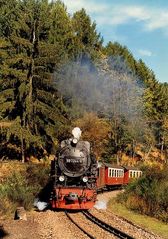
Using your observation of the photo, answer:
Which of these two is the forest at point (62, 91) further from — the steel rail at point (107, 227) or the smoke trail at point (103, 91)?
the steel rail at point (107, 227)

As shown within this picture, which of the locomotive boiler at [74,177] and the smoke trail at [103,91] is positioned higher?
the smoke trail at [103,91]

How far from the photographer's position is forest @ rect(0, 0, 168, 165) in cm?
4112

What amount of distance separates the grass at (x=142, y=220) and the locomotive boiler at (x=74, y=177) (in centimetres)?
220

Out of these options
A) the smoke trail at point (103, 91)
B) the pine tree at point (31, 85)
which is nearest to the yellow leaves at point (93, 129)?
the smoke trail at point (103, 91)

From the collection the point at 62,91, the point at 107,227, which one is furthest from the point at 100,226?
the point at 62,91

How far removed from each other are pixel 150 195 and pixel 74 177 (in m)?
4.62

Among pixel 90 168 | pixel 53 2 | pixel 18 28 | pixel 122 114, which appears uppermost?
pixel 53 2

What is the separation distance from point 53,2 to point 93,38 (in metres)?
10.5

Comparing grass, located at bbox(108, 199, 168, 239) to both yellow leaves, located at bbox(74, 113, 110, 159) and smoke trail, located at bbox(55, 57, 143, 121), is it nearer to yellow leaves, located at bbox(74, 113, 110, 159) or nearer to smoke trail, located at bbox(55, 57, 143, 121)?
smoke trail, located at bbox(55, 57, 143, 121)

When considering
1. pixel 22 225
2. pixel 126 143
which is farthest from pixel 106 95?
pixel 22 225

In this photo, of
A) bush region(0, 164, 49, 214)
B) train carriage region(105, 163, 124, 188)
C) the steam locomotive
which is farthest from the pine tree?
the steam locomotive

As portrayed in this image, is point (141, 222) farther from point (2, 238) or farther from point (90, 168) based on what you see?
point (2, 238)

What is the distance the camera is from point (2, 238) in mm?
16062

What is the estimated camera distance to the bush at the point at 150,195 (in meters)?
24.0
